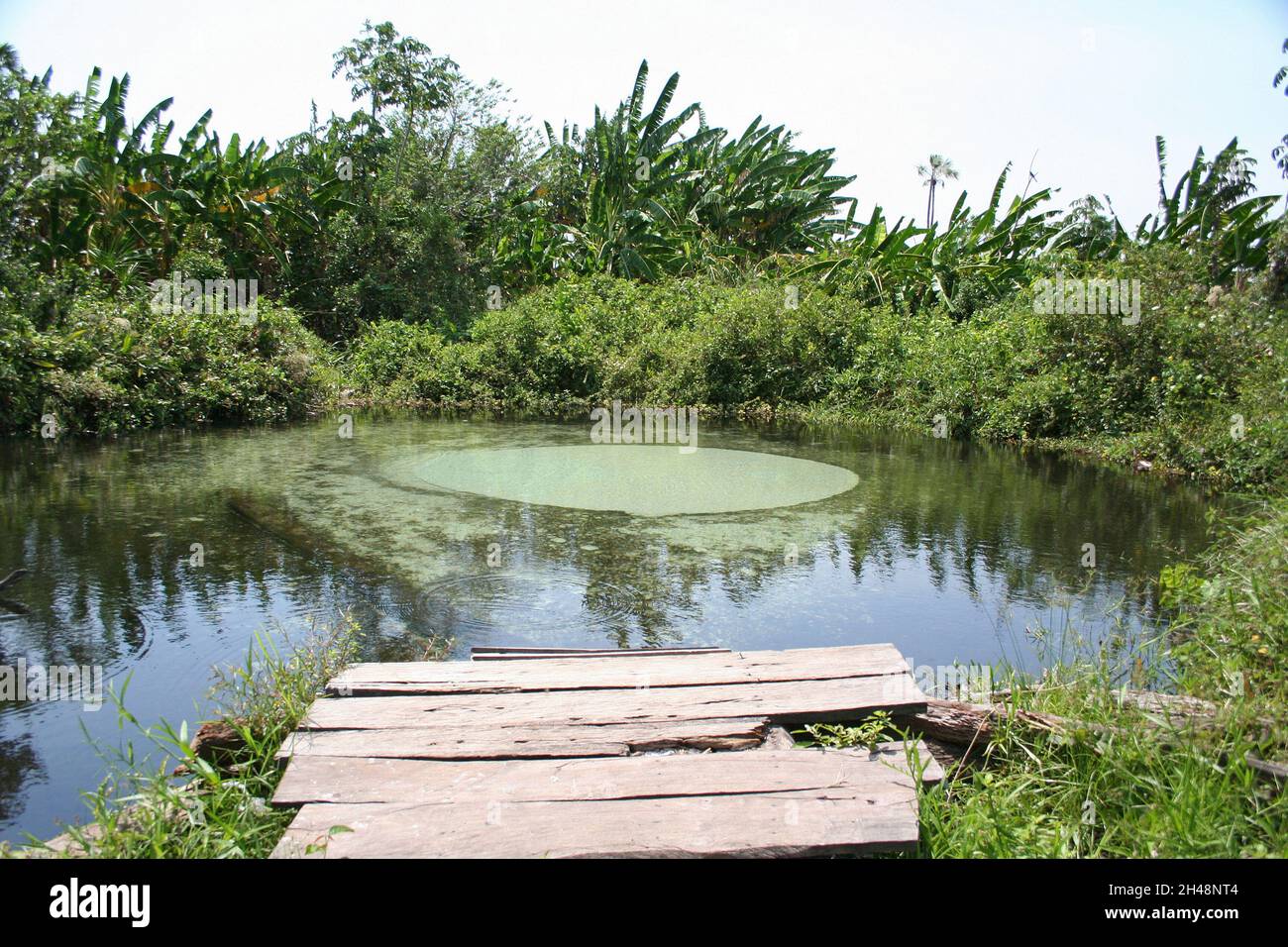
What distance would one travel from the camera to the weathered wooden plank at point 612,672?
3109 millimetres

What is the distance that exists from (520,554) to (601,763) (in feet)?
13.1

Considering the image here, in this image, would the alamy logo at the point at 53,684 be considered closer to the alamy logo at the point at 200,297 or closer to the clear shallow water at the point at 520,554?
the clear shallow water at the point at 520,554

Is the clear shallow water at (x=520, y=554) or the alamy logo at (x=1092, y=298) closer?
the clear shallow water at (x=520, y=554)

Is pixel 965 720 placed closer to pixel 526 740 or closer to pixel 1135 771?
pixel 1135 771

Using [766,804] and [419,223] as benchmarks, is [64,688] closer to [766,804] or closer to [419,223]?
[766,804]

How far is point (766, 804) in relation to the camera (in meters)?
2.36

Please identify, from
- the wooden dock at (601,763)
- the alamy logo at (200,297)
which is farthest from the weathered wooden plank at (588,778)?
the alamy logo at (200,297)

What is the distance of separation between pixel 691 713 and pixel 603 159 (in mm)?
17573

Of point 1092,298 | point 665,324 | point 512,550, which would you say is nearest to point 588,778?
point 512,550

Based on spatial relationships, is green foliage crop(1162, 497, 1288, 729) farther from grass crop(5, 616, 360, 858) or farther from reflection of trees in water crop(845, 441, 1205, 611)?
grass crop(5, 616, 360, 858)
